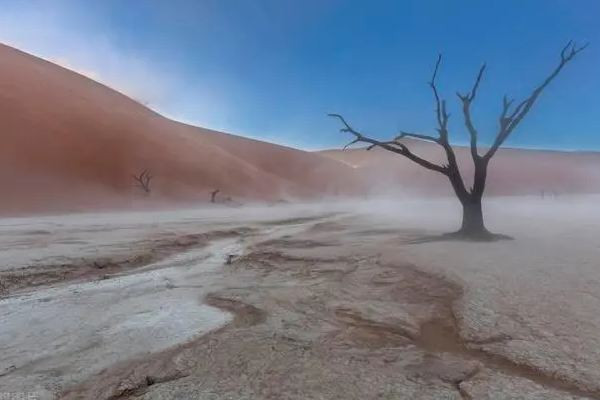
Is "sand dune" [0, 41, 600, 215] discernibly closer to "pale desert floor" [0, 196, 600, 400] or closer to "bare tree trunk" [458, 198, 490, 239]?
"pale desert floor" [0, 196, 600, 400]

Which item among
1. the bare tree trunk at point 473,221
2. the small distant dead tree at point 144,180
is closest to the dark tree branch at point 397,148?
the bare tree trunk at point 473,221

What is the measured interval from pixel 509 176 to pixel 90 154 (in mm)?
77593

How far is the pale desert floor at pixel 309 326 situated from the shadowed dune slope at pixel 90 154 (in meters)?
31.2

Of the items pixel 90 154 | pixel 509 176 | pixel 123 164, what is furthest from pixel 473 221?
pixel 509 176

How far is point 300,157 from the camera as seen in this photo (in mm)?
96750

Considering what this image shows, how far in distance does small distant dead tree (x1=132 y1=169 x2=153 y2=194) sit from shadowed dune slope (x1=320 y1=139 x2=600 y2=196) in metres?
48.1

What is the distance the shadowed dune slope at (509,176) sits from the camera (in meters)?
86.1

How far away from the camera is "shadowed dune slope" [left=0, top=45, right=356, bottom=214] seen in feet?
135

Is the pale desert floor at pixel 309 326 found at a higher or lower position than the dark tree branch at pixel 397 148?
lower

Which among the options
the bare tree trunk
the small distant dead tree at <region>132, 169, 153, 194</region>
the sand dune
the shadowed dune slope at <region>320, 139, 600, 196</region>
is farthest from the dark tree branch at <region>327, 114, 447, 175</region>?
the shadowed dune slope at <region>320, 139, 600, 196</region>

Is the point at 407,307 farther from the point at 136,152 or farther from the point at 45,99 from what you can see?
the point at 45,99

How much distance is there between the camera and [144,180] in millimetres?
50344

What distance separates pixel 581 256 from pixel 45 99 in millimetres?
60191

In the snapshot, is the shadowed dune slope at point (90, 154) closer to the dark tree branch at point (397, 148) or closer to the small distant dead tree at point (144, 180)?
the small distant dead tree at point (144, 180)
